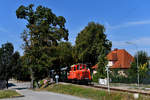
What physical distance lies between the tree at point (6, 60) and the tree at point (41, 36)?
122 inches

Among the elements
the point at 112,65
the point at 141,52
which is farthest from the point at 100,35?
the point at 141,52

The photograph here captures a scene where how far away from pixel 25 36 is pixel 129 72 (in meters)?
21.6

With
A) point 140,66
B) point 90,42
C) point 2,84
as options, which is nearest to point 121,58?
point 90,42

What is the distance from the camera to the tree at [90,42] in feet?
203

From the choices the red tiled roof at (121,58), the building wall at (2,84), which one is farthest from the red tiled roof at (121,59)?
the building wall at (2,84)

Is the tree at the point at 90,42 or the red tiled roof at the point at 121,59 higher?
the tree at the point at 90,42

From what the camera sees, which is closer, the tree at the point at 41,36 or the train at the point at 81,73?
the train at the point at 81,73

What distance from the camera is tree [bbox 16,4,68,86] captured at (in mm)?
37531

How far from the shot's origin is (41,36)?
38.4 metres

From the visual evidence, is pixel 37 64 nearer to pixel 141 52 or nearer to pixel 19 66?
pixel 19 66

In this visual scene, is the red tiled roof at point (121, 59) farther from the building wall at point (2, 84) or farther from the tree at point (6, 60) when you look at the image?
the building wall at point (2, 84)

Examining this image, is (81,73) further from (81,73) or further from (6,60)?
(6,60)

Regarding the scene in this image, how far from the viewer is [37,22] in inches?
1535

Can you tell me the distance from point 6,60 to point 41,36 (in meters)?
7.16
